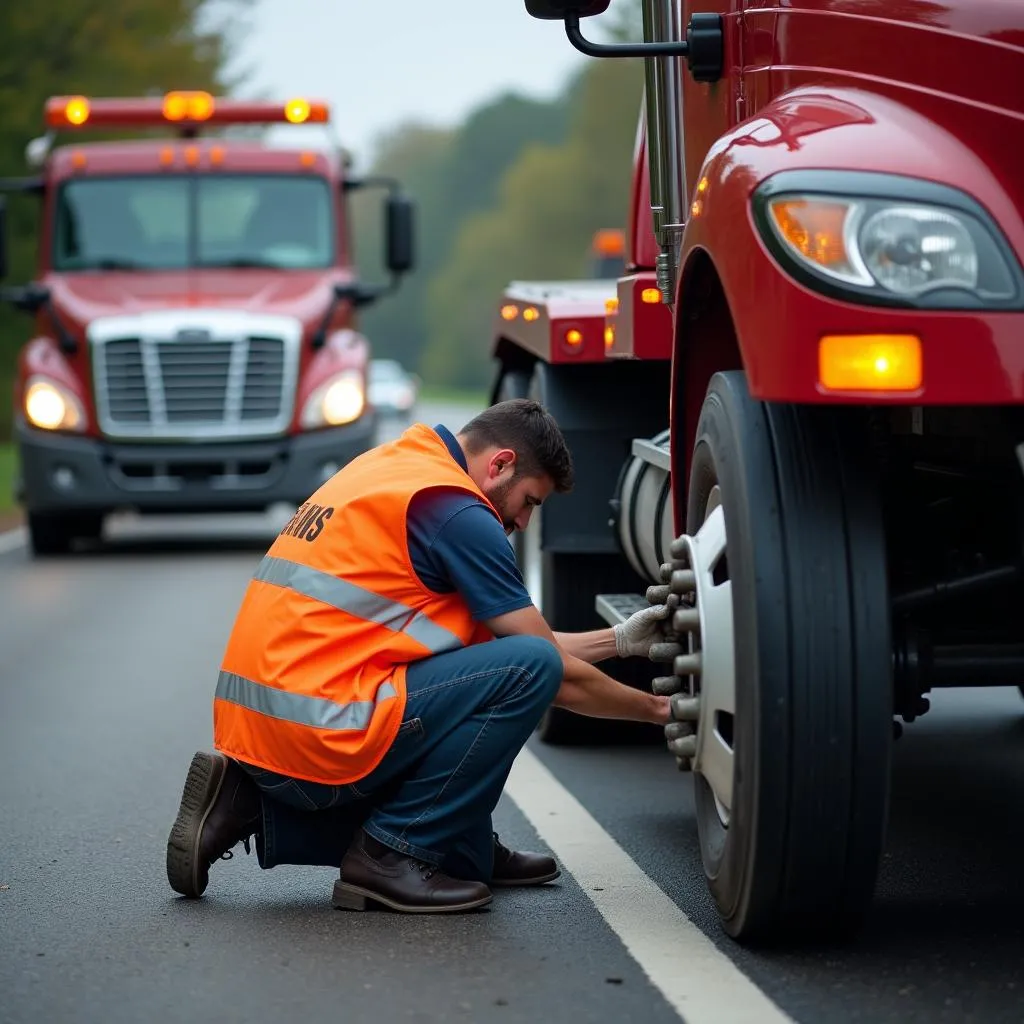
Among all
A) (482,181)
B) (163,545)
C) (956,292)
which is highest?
(956,292)

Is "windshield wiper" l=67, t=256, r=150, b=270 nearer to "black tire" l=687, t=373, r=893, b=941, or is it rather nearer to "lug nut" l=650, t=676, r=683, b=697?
"lug nut" l=650, t=676, r=683, b=697

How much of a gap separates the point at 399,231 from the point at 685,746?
11.9 m

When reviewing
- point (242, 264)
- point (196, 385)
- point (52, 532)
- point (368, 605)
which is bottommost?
point (52, 532)

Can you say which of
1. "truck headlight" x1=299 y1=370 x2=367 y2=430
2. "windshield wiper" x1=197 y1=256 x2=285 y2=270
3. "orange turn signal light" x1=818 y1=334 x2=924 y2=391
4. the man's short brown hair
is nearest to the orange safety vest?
the man's short brown hair

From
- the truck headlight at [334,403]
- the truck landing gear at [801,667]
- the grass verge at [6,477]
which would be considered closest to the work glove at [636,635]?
the truck landing gear at [801,667]

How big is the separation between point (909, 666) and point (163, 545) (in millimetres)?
12737

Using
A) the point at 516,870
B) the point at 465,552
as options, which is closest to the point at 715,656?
the point at 465,552

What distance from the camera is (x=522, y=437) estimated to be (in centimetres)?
492

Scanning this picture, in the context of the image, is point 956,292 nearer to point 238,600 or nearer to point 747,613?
point 747,613

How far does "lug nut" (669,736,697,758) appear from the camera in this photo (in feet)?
14.2

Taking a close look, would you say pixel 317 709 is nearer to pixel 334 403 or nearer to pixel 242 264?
pixel 334 403

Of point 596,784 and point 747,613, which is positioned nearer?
point 747,613

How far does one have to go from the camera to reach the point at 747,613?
3.90 metres

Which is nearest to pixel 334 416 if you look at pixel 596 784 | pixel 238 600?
pixel 238 600
